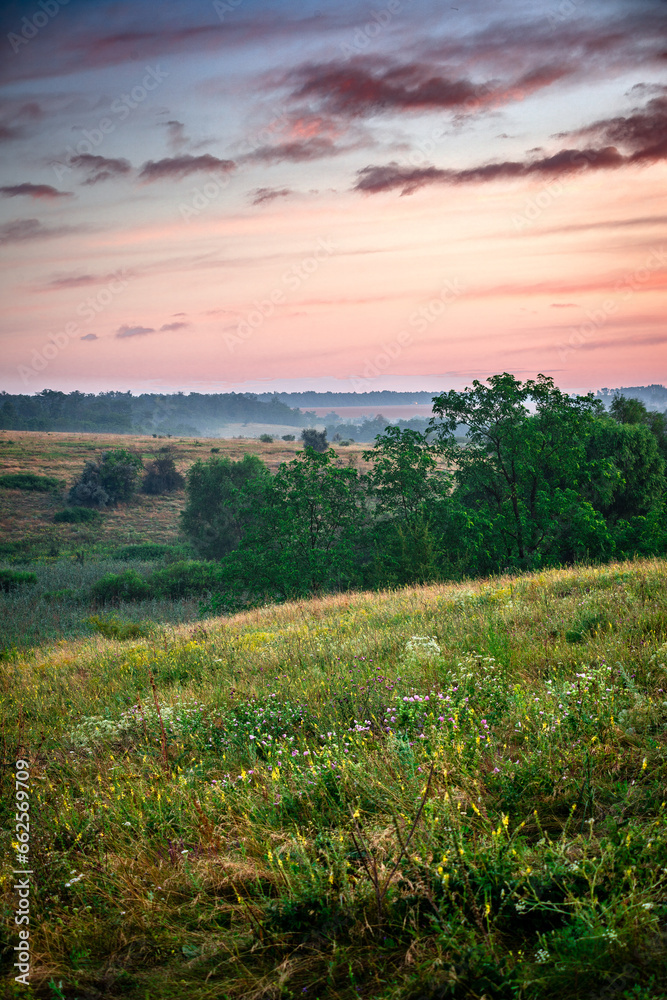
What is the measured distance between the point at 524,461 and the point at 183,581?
2614 centimetres

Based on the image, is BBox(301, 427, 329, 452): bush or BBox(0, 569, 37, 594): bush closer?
BBox(0, 569, 37, 594): bush

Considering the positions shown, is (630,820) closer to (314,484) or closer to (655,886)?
(655,886)


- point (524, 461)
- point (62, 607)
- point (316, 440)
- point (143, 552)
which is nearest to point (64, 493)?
point (143, 552)

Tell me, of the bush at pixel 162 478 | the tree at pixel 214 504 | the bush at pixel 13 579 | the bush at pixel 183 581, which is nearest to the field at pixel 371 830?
the bush at pixel 183 581

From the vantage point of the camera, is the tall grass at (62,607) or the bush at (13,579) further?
the bush at (13,579)

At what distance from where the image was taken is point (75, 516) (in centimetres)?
5928

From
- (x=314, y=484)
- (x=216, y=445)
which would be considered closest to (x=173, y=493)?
(x=216, y=445)

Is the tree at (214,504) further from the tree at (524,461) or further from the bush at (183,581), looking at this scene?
the tree at (524,461)

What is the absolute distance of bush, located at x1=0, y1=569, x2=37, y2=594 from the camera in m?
38.1

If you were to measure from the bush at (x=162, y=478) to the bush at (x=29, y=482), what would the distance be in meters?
11.2

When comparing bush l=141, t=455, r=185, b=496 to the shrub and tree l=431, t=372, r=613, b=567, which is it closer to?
the shrub

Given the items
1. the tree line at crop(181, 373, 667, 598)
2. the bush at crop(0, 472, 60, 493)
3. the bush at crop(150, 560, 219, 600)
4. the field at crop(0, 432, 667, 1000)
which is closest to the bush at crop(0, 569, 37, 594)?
the bush at crop(150, 560, 219, 600)

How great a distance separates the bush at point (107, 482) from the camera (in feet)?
209

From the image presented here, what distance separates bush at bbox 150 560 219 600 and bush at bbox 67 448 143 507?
28.8 meters
